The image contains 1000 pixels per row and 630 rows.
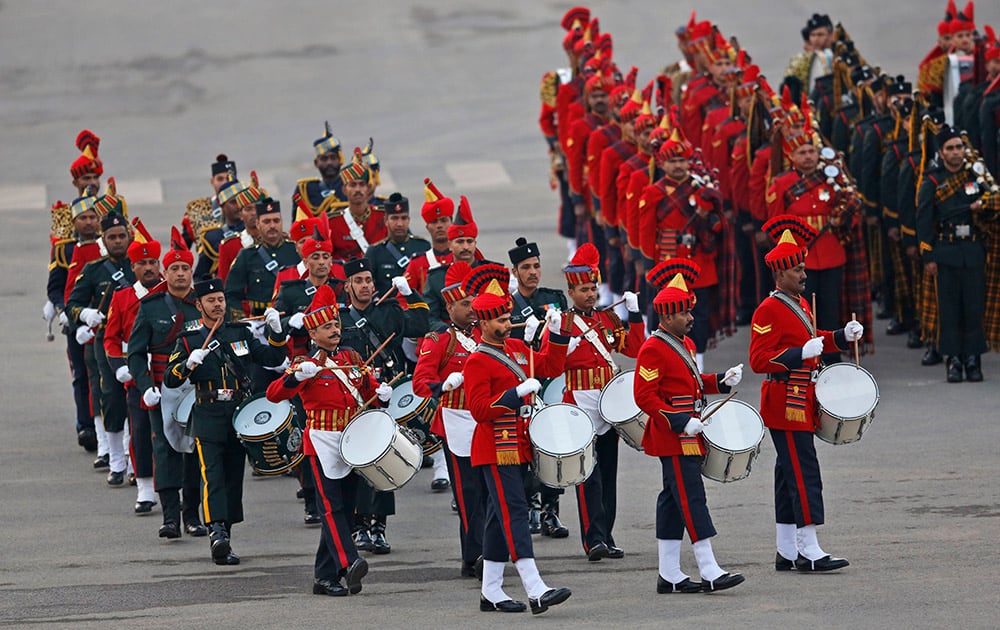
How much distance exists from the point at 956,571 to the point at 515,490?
2.23 metres

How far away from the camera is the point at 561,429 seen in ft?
34.0

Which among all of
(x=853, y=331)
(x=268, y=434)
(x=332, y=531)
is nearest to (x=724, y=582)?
(x=853, y=331)

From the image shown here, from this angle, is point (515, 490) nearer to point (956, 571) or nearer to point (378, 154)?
point (956, 571)

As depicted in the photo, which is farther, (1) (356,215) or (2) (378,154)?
(2) (378,154)

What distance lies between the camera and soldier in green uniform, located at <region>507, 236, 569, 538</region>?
11633 mm

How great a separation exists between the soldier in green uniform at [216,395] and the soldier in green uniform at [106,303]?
5.64 feet

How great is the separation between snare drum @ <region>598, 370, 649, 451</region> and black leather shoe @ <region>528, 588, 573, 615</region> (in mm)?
1295

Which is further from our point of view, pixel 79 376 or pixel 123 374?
pixel 79 376

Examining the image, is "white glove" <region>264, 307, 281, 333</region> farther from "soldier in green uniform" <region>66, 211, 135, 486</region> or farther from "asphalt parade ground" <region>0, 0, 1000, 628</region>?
"soldier in green uniform" <region>66, 211, 135, 486</region>

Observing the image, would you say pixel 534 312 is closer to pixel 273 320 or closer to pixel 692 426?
pixel 273 320

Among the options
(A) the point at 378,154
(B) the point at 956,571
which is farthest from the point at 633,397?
(A) the point at 378,154

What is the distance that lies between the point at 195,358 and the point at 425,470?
2888 mm

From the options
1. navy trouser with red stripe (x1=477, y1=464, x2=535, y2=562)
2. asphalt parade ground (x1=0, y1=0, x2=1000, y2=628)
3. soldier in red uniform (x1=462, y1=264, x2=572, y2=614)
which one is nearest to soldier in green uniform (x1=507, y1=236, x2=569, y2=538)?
asphalt parade ground (x1=0, y1=0, x2=1000, y2=628)

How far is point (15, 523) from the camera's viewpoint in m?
13.0
